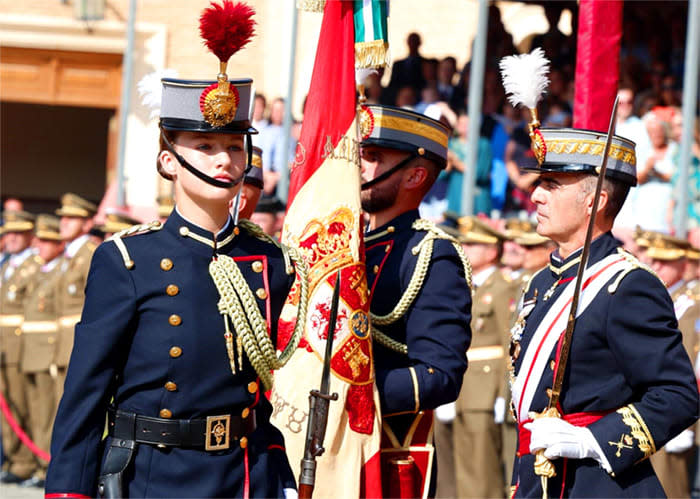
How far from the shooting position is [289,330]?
4238 mm

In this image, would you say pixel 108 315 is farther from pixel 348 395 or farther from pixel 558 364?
pixel 558 364

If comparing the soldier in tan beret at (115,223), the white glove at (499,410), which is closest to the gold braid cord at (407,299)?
the white glove at (499,410)

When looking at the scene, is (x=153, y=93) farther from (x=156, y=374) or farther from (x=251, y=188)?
(x=251, y=188)

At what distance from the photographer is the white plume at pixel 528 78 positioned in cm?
481

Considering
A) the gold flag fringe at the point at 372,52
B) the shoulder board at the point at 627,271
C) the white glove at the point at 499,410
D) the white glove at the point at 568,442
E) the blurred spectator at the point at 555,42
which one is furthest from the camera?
the blurred spectator at the point at 555,42

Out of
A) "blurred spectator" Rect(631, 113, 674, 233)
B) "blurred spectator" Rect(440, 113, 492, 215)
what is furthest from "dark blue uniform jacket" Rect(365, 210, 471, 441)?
"blurred spectator" Rect(440, 113, 492, 215)

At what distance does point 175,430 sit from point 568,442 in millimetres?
1247

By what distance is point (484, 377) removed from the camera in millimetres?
10102

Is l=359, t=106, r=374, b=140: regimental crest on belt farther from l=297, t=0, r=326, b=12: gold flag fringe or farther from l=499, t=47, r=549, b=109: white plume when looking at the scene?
l=499, t=47, r=549, b=109: white plume

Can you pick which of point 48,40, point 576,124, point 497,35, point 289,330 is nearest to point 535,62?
point 576,124

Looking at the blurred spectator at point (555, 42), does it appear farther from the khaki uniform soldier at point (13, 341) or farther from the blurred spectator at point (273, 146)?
the khaki uniform soldier at point (13, 341)

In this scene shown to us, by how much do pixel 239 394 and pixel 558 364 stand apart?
1095mm

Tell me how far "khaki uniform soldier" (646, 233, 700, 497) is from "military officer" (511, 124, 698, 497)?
4.54m

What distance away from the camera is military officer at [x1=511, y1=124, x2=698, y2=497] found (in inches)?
165
